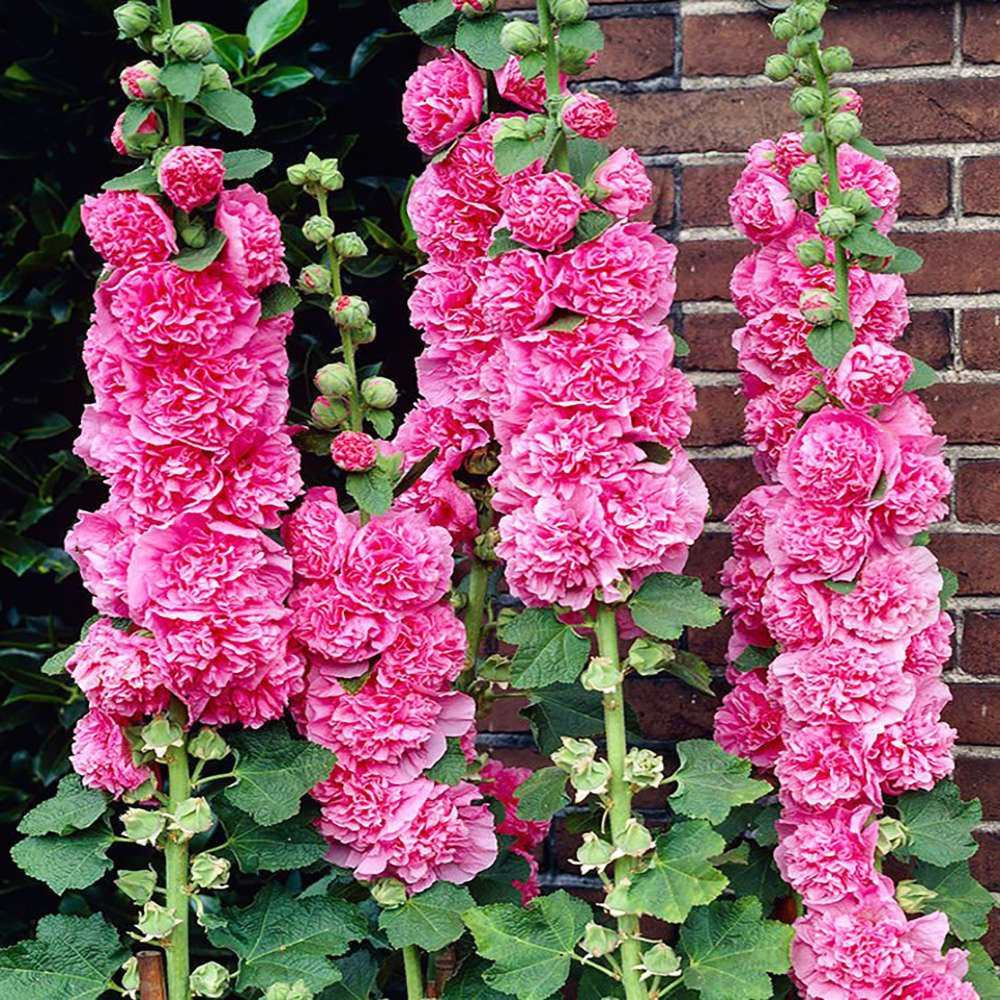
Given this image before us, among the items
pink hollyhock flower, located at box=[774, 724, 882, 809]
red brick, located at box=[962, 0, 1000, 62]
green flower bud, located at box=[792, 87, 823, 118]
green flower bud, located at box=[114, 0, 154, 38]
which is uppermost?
red brick, located at box=[962, 0, 1000, 62]

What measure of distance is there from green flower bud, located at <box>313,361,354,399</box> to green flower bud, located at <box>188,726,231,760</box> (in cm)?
Result: 31

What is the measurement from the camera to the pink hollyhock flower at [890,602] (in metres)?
1.23

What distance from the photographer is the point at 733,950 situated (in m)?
1.20

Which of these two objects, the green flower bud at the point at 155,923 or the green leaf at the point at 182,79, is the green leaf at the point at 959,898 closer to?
the green flower bud at the point at 155,923

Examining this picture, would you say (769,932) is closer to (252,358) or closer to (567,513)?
(567,513)

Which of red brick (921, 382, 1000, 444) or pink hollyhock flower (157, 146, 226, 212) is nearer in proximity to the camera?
pink hollyhock flower (157, 146, 226, 212)

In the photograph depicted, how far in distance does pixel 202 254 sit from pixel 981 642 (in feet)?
3.24

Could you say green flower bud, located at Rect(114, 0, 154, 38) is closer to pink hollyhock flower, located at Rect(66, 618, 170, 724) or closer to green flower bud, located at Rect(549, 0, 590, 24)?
green flower bud, located at Rect(549, 0, 590, 24)

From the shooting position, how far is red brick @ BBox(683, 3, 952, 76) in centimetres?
162

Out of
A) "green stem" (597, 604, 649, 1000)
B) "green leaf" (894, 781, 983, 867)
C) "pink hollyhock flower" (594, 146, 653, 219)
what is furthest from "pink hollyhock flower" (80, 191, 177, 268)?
"green leaf" (894, 781, 983, 867)

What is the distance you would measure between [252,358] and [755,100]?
75 cm

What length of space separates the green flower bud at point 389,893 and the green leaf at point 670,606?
0.32 metres

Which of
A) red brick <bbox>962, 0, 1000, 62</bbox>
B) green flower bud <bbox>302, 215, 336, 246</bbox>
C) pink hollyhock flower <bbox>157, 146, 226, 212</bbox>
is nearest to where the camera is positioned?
pink hollyhock flower <bbox>157, 146, 226, 212</bbox>

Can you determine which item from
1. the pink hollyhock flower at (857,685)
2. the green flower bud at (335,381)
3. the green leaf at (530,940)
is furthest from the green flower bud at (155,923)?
the pink hollyhock flower at (857,685)
